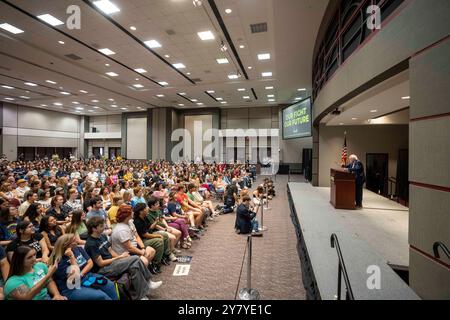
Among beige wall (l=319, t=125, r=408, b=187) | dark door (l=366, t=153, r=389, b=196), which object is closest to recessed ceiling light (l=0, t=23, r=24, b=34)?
beige wall (l=319, t=125, r=408, b=187)

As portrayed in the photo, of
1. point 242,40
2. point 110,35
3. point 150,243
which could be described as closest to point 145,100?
point 110,35

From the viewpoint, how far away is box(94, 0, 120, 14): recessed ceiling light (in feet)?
20.2

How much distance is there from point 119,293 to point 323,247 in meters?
3.05

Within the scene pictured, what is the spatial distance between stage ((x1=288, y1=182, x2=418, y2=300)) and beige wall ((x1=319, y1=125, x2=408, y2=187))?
3.68m

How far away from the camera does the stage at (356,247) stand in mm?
2699

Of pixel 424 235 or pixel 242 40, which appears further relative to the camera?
pixel 242 40

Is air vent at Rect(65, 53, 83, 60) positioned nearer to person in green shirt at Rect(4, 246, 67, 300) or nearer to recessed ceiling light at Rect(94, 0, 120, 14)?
recessed ceiling light at Rect(94, 0, 120, 14)

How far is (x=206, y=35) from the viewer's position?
8.05 m

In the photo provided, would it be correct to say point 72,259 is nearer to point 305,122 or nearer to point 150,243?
point 150,243

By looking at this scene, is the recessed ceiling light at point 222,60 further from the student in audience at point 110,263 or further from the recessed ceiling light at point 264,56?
the student in audience at point 110,263

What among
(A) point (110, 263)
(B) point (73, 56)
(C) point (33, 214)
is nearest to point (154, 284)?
(A) point (110, 263)

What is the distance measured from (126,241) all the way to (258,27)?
7.32 meters

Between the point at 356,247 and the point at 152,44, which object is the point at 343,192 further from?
the point at 152,44
